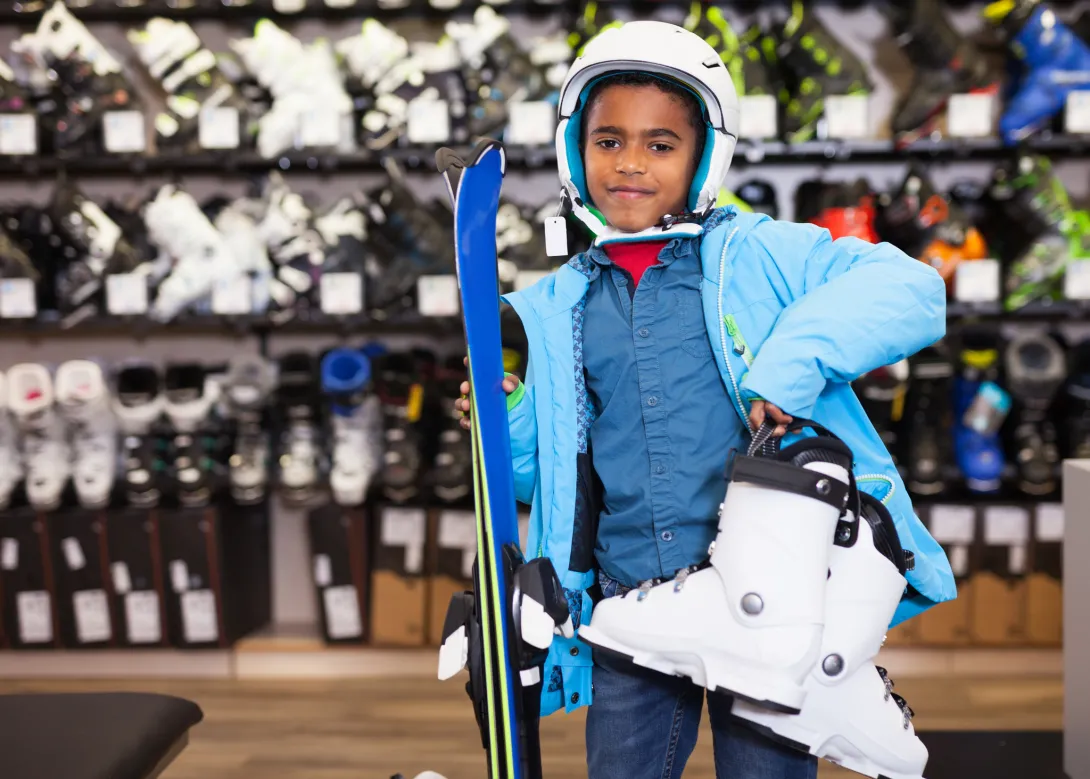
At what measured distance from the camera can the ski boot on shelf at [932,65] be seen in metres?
2.91

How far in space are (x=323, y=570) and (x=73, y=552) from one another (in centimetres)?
84

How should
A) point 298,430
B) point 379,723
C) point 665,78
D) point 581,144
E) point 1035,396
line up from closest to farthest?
point 665,78 → point 581,144 → point 379,723 → point 1035,396 → point 298,430

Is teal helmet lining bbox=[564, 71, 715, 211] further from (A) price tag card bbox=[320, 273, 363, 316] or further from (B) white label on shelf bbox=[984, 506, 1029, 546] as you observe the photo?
(B) white label on shelf bbox=[984, 506, 1029, 546]

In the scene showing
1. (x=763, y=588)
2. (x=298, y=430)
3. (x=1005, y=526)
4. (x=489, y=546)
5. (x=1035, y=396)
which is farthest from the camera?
(x=298, y=430)

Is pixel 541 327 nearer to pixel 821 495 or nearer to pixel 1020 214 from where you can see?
pixel 821 495

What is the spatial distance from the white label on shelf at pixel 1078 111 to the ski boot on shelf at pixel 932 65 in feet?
0.75

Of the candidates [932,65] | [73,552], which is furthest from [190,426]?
[932,65]

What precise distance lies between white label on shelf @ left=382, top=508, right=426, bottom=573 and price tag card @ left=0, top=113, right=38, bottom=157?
178cm

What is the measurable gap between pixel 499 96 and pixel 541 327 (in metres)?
1.93

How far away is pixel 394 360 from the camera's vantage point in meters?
3.03

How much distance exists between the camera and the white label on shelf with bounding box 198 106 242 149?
3.06 m

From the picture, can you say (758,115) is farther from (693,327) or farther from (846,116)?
(693,327)

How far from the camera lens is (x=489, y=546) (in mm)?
1228

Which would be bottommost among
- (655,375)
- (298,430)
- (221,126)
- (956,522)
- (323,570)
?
(323,570)
